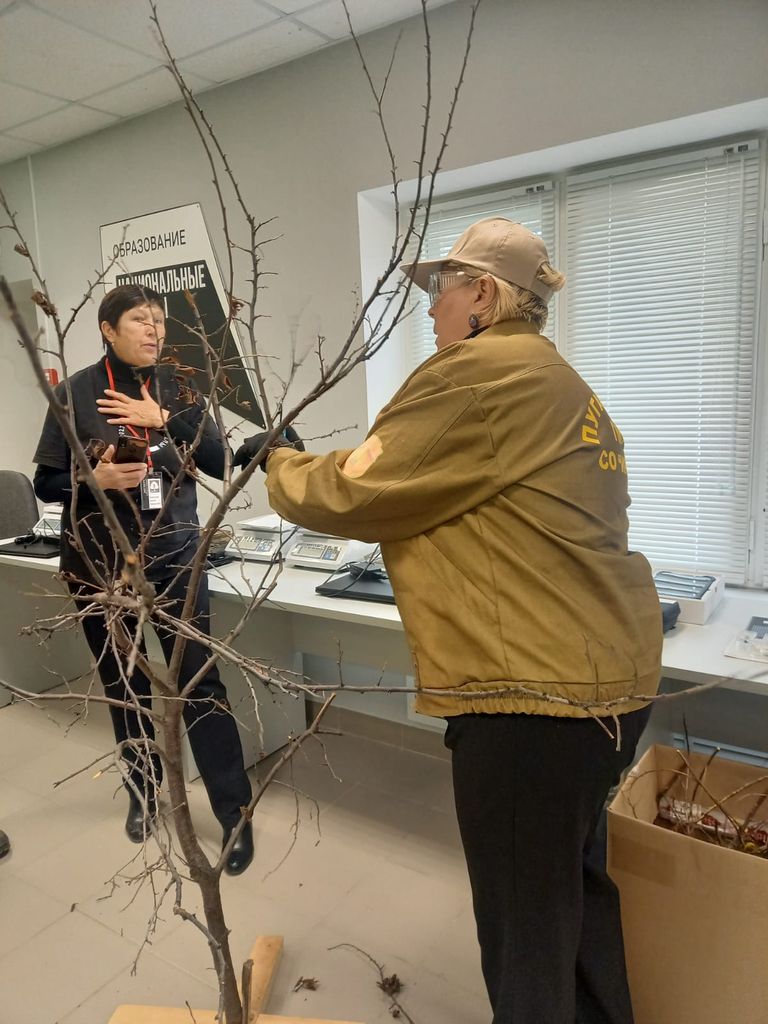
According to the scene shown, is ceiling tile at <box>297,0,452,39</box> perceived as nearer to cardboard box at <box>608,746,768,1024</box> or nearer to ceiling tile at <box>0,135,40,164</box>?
ceiling tile at <box>0,135,40,164</box>

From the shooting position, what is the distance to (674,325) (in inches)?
96.2

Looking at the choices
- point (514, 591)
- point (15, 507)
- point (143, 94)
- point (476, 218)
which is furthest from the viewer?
point (15, 507)

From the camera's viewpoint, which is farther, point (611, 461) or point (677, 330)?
point (677, 330)

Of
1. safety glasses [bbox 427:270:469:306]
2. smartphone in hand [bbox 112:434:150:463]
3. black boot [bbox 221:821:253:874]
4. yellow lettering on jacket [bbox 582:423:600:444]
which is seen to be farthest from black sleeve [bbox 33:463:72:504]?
yellow lettering on jacket [bbox 582:423:600:444]

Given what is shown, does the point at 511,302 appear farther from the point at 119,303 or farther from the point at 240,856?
the point at 240,856

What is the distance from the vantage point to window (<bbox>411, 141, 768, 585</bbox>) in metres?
2.32

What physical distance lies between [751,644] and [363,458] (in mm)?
1116

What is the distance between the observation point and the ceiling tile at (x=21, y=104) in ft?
9.98

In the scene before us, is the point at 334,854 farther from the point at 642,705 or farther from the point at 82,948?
the point at 642,705

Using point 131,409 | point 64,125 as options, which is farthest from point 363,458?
point 64,125

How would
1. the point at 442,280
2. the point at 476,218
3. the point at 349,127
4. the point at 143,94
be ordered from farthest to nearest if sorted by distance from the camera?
the point at 143,94 < the point at 476,218 < the point at 349,127 < the point at 442,280

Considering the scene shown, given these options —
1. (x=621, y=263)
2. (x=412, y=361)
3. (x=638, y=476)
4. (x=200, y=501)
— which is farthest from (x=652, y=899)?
(x=200, y=501)

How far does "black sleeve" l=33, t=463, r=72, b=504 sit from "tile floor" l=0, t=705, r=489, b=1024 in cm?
80

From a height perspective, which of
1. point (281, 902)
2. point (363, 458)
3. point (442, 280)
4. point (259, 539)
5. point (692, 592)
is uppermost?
point (442, 280)
